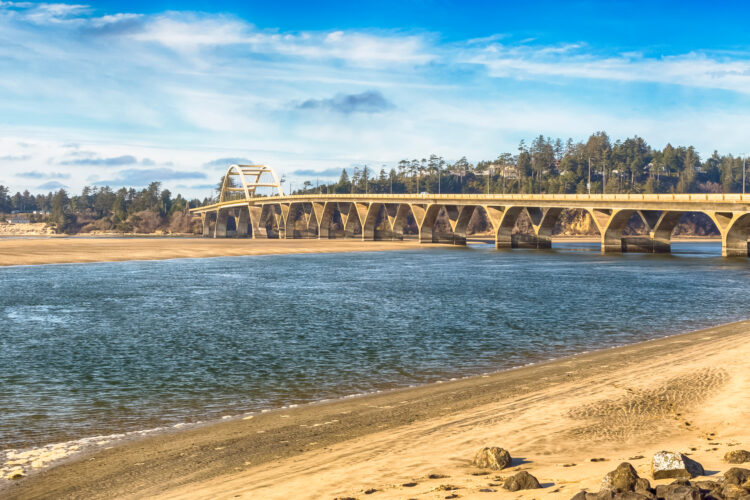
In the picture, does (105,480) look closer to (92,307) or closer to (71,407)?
(71,407)

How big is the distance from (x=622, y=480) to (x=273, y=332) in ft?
70.9

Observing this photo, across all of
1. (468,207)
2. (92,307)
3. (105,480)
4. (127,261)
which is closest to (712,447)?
(105,480)

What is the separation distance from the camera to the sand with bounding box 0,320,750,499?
33.3 ft

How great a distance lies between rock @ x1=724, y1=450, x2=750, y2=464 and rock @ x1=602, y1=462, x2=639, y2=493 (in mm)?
2362

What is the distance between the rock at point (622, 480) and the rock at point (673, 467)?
750mm

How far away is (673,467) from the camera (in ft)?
29.6

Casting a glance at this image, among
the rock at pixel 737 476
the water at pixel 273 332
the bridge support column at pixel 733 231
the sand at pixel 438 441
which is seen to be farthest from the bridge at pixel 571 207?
the rock at pixel 737 476

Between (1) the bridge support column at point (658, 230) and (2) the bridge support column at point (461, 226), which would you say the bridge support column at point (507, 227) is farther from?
(1) the bridge support column at point (658, 230)

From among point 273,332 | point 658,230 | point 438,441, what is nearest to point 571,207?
point 658,230

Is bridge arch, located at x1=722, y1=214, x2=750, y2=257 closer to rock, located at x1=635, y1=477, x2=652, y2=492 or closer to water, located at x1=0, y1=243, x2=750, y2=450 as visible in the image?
water, located at x1=0, y1=243, x2=750, y2=450

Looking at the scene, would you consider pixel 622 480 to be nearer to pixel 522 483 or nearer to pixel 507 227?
pixel 522 483

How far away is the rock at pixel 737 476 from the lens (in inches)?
328

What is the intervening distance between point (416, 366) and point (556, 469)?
11.4m

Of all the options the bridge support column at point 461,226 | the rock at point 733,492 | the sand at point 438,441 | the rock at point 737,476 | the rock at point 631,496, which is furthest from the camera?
the bridge support column at point 461,226
